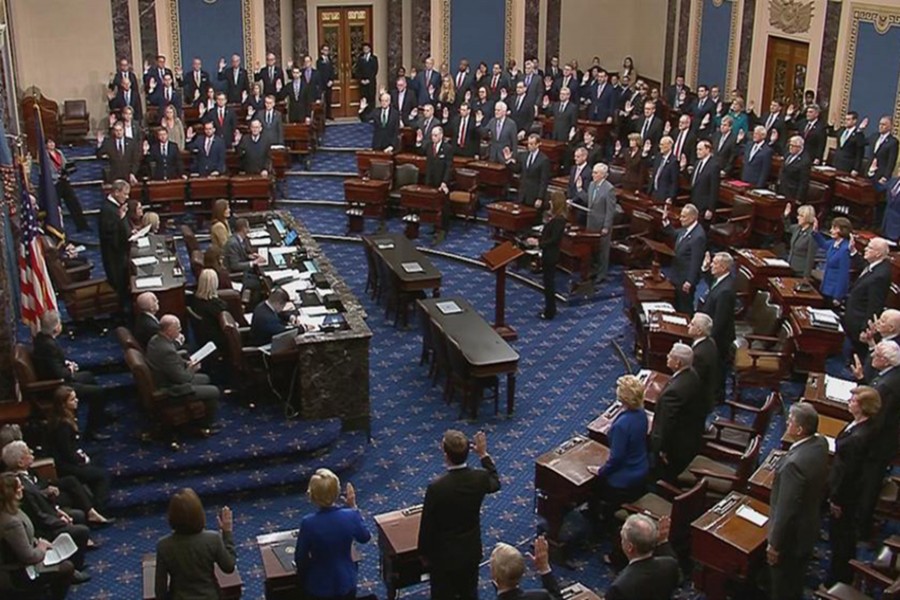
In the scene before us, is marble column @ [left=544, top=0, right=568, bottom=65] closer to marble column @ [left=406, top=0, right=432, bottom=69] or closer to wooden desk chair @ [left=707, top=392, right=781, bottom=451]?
marble column @ [left=406, top=0, right=432, bottom=69]

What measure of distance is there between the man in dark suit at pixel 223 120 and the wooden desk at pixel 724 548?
12.2m

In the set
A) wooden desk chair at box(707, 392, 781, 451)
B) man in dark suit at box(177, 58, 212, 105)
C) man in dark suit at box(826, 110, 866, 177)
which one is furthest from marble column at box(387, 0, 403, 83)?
wooden desk chair at box(707, 392, 781, 451)

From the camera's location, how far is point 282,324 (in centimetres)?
1045

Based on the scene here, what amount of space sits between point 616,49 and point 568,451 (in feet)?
59.2

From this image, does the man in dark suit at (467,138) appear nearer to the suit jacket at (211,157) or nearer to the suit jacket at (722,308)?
the suit jacket at (211,157)

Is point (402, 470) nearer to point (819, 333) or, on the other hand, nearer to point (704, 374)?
point (704, 374)

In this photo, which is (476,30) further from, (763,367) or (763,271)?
(763,367)

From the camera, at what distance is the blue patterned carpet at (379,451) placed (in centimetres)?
869

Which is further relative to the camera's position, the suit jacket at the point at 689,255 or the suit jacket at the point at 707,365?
the suit jacket at the point at 689,255

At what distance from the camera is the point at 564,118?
1877 centimetres

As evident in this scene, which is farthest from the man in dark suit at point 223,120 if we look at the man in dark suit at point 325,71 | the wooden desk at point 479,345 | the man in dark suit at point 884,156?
the man in dark suit at point 884,156

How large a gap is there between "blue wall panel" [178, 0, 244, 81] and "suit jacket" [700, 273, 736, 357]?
14.0m

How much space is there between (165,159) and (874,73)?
11.1 m

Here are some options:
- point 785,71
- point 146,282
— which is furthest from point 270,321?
point 785,71
